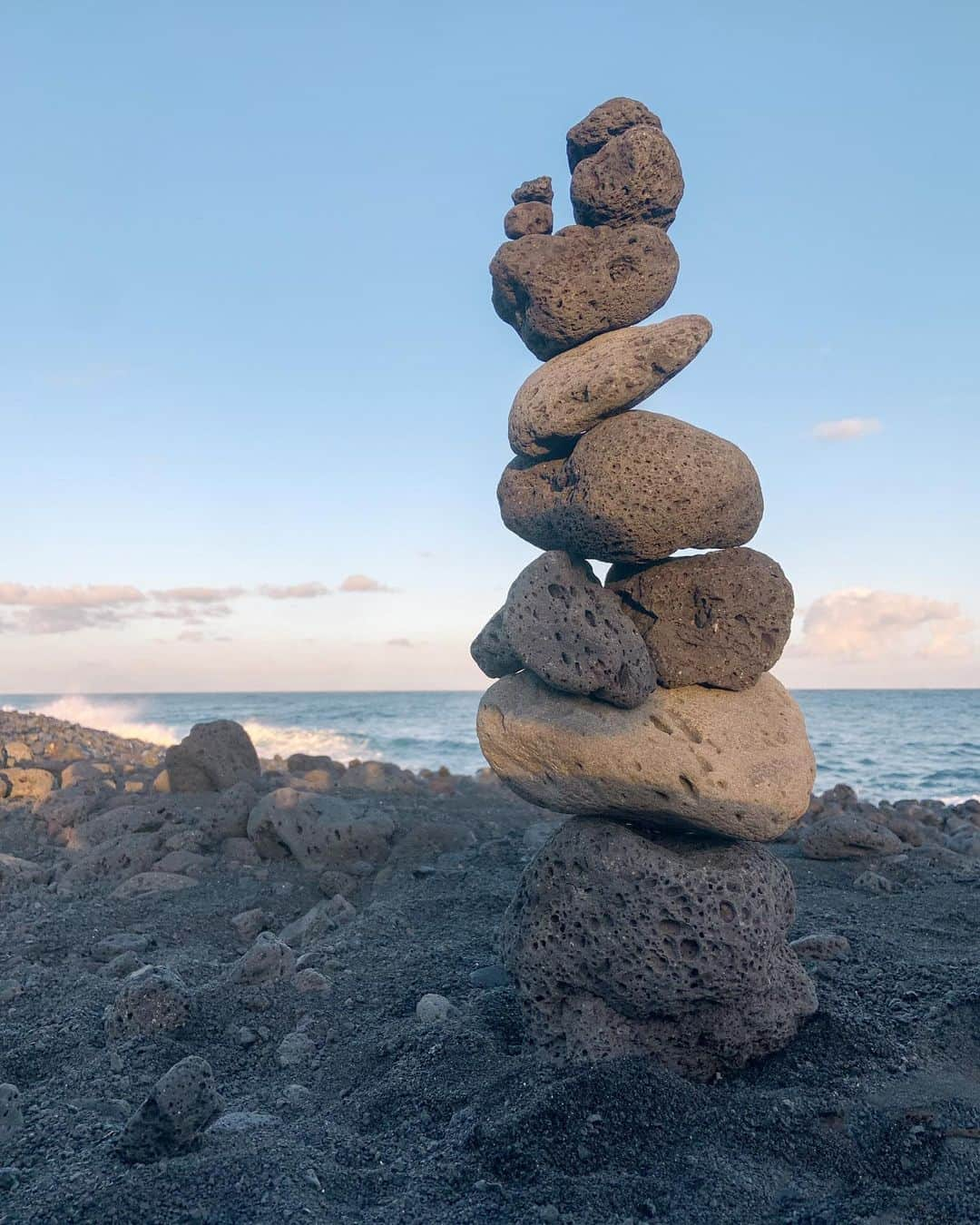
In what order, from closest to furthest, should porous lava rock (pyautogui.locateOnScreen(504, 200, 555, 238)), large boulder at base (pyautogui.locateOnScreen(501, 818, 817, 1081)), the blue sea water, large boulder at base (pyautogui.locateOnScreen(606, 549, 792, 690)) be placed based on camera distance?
large boulder at base (pyautogui.locateOnScreen(501, 818, 817, 1081)) < large boulder at base (pyautogui.locateOnScreen(606, 549, 792, 690)) < porous lava rock (pyautogui.locateOnScreen(504, 200, 555, 238)) < the blue sea water

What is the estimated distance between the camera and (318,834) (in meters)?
9.86

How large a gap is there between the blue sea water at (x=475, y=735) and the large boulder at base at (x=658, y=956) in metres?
17.9

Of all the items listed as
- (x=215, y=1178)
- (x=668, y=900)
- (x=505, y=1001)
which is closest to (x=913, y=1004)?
(x=668, y=900)

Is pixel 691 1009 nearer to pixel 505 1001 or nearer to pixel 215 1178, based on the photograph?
pixel 505 1001

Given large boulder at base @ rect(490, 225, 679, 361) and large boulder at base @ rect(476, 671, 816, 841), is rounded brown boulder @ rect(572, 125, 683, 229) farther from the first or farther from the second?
large boulder at base @ rect(476, 671, 816, 841)

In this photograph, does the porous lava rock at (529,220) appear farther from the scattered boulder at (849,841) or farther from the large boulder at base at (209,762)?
the large boulder at base at (209,762)

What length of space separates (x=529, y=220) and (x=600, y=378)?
5.16ft

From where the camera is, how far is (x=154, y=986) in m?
5.79

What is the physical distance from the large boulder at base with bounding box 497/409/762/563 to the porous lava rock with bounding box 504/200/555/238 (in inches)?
64.4

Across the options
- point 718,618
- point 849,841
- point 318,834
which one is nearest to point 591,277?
point 718,618

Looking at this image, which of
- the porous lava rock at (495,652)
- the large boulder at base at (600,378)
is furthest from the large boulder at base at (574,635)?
the large boulder at base at (600,378)

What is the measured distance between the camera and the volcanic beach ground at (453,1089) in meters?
3.81

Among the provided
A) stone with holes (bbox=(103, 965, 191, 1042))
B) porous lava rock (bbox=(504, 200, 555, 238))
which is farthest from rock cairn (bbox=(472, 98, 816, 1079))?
stone with holes (bbox=(103, 965, 191, 1042))

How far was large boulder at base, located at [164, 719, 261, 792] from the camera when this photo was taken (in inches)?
480
